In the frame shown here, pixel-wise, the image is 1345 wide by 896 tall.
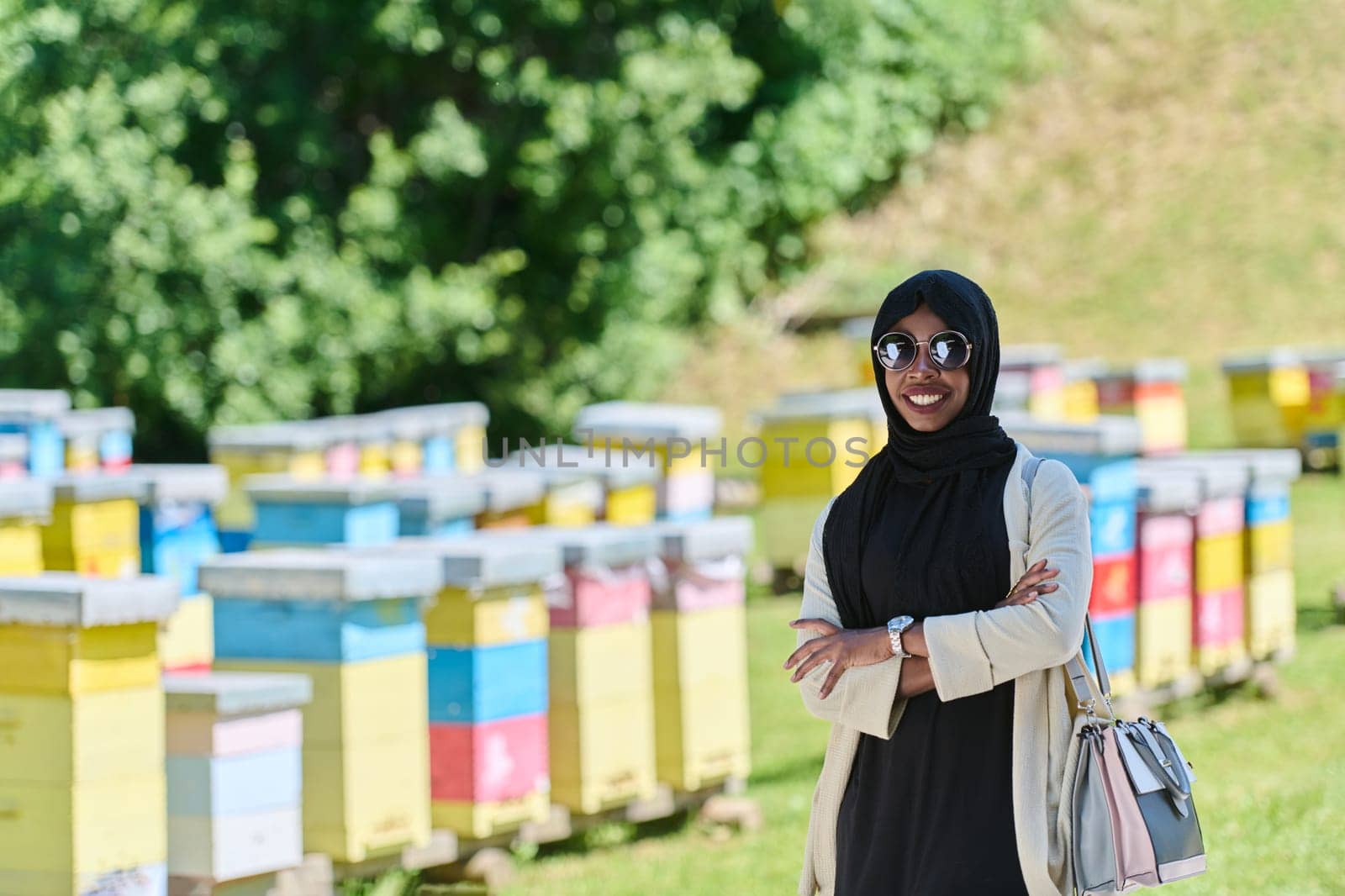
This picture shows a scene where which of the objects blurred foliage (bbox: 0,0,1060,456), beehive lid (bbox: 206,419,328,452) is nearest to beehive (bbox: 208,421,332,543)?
beehive lid (bbox: 206,419,328,452)

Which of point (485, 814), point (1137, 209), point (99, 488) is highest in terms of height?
point (1137, 209)

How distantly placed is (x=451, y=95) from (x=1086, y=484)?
499 inches

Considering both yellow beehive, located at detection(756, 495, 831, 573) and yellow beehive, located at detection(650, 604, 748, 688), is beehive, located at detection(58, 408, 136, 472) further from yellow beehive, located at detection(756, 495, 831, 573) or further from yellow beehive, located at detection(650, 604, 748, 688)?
yellow beehive, located at detection(650, 604, 748, 688)

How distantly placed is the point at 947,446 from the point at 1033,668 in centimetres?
39

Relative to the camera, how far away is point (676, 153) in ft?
57.5

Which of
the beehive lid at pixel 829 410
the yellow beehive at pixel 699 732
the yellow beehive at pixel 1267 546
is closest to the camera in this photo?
the yellow beehive at pixel 699 732

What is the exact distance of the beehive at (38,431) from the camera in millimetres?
10859

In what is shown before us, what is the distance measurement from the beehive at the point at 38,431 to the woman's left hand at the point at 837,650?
28.0ft

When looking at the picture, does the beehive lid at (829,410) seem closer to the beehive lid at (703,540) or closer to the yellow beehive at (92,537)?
the beehive lid at (703,540)

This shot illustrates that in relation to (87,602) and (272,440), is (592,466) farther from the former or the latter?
(87,602)

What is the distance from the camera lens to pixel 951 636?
2.86m

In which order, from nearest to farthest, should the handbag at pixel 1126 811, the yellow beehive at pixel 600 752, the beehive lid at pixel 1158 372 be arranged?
the handbag at pixel 1126 811, the yellow beehive at pixel 600 752, the beehive lid at pixel 1158 372

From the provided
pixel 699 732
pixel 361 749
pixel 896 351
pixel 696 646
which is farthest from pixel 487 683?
pixel 896 351

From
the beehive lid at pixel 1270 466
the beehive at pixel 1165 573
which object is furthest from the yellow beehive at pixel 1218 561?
the beehive lid at pixel 1270 466
